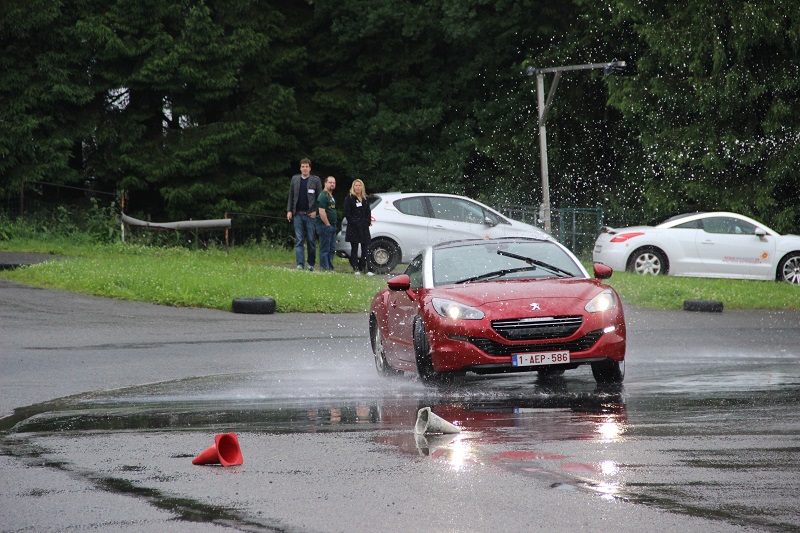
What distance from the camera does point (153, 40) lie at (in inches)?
1651

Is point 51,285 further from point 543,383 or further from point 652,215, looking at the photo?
point 652,215

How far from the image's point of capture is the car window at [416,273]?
1287 cm

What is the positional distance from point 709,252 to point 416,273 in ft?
55.0

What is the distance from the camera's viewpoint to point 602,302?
11531mm

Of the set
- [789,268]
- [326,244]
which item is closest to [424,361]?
[326,244]

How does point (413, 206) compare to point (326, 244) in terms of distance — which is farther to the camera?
point (413, 206)

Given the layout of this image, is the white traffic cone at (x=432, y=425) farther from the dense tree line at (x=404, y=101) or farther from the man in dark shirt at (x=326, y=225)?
the dense tree line at (x=404, y=101)

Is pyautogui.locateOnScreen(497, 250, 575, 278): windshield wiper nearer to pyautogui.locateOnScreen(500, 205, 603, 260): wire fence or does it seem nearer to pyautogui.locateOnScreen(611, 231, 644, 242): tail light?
pyautogui.locateOnScreen(611, 231, 644, 242): tail light

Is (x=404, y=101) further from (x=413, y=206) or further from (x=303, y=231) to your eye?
(x=303, y=231)

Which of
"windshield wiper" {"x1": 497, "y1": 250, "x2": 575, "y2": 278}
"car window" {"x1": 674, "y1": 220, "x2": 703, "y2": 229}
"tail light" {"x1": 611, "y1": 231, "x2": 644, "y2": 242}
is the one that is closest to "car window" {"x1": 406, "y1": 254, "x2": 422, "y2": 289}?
"windshield wiper" {"x1": 497, "y1": 250, "x2": 575, "y2": 278}

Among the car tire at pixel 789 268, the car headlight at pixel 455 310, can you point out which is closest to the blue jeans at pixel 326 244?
the car tire at pixel 789 268

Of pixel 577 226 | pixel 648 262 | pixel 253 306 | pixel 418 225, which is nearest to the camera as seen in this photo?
pixel 253 306

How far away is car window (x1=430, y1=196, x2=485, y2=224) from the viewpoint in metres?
29.2

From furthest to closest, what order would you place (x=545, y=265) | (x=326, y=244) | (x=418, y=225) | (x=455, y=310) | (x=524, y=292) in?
(x=418, y=225) < (x=326, y=244) < (x=545, y=265) < (x=524, y=292) < (x=455, y=310)
